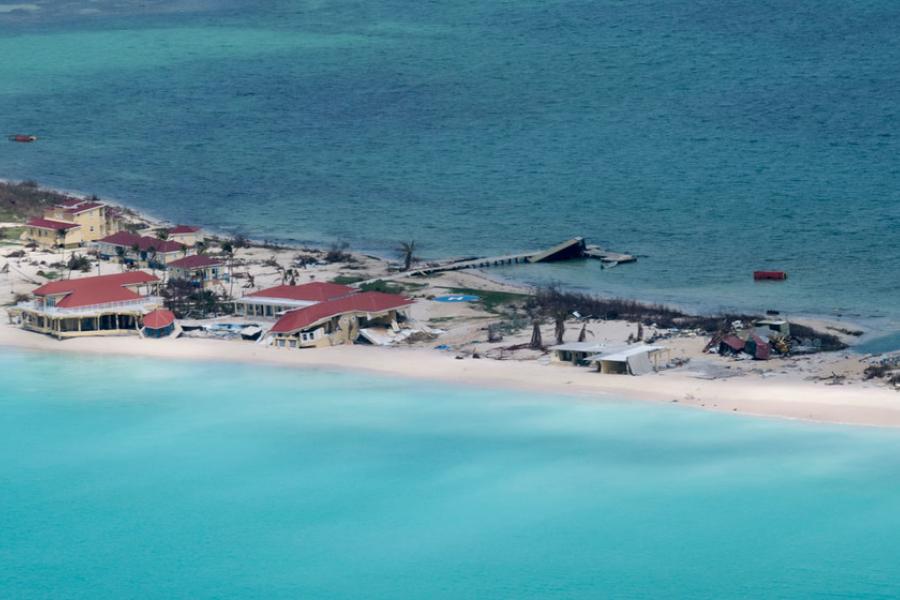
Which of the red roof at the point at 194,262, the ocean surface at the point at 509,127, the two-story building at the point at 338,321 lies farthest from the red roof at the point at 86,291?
the ocean surface at the point at 509,127

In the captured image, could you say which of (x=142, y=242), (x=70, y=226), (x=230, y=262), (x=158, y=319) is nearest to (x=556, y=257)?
(x=230, y=262)

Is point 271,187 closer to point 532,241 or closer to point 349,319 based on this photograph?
point 532,241

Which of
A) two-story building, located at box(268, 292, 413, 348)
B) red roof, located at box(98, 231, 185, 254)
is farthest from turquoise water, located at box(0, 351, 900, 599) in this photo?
red roof, located at box(98, 231, 185, 254)

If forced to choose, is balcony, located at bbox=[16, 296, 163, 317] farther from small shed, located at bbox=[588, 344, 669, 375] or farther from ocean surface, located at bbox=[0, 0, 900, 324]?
ocean surface, located at bbox=[0, 0, 900, 324]

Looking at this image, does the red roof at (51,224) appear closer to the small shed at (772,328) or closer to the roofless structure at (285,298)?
the roofless structure at (285,298)

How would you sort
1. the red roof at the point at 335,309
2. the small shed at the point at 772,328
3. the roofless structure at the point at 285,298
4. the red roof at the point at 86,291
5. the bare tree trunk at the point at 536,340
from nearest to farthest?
the bare tree trunk at the point at 536,340 → the small shed at the point at 772,328 → the red roof at the point at 335,309 → the red roof at the point at 86,291 → the roofless structure at the point at 285,298

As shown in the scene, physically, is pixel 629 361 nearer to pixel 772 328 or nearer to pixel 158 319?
pixel 772 328
